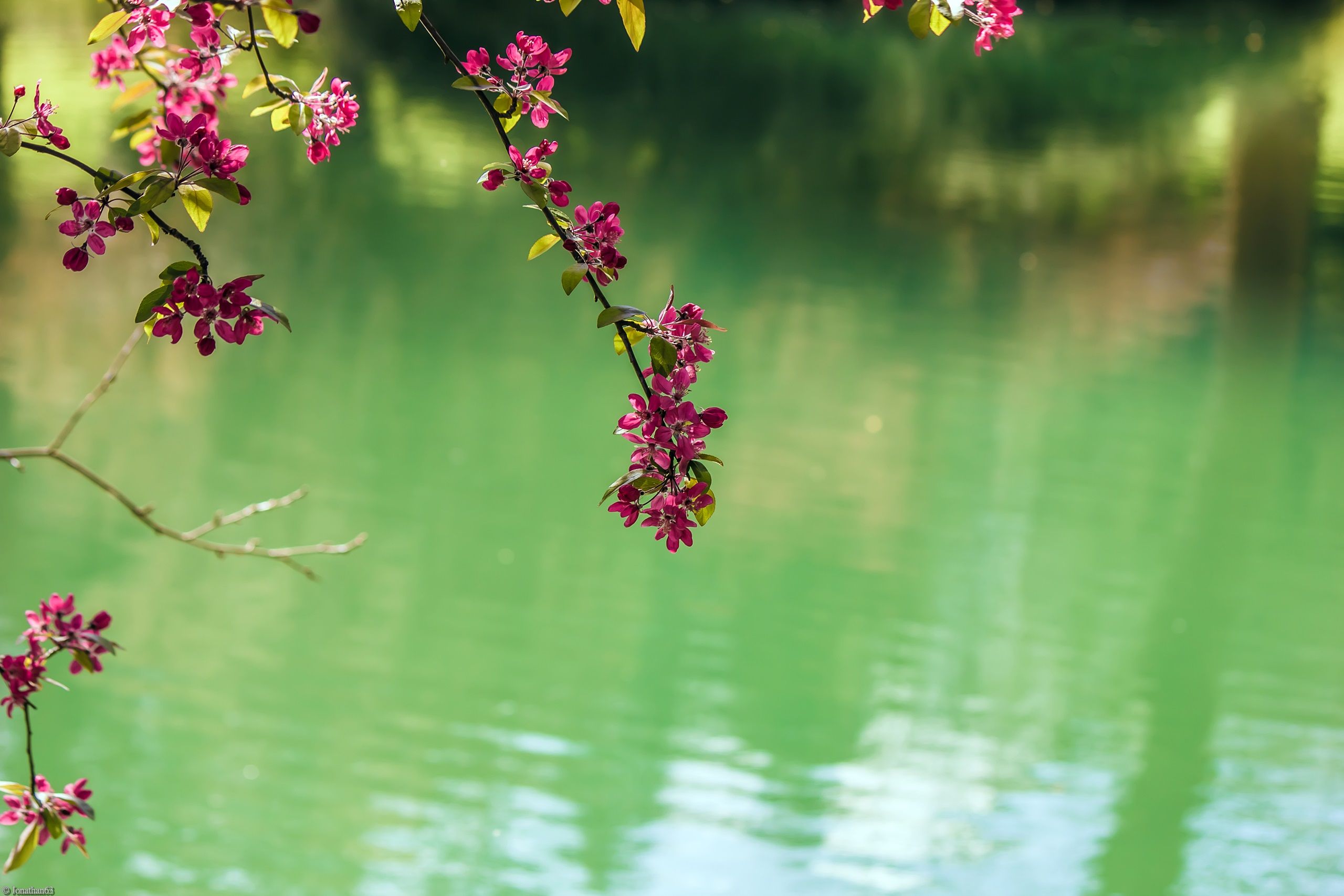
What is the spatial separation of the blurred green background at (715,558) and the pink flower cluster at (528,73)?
7.17 ft

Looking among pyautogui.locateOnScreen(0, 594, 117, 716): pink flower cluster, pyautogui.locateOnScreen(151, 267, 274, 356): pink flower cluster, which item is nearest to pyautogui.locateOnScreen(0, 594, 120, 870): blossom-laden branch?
pyautogui.locateOnScreen(0, 594, 117, 716): pink flower cluster

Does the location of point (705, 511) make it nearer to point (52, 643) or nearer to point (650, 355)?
point (650, 355)

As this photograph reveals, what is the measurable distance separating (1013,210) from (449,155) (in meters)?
3.68

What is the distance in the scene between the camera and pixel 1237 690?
359cm

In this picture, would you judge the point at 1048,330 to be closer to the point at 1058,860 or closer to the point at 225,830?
the point at 1058,860

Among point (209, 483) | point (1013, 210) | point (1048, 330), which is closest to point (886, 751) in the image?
point (209, 483)

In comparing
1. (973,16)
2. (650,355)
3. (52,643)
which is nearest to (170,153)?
(650,355)

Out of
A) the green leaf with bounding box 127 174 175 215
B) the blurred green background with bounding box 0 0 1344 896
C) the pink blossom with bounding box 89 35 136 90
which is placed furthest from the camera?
the blurred green background with bounding box 0 0 1344 896

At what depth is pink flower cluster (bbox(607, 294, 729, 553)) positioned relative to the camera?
A: 0.84m

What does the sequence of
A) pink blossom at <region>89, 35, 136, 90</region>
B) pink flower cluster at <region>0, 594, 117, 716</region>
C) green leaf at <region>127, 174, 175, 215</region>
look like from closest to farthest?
green leaf at <region>127, 174, 175, 215</region> → pink blossom at <region>89, 35, 136, 90</region> → pink flower cluster at <region>0, 594, 117, 716</region>

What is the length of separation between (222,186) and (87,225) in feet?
0.37

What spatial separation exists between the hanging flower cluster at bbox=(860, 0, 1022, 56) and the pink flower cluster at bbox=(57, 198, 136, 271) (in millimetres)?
527

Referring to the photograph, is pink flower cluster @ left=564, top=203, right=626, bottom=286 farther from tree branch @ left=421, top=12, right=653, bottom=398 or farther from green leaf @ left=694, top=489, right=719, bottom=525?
green leaf @ left=694, top=489, right=719, bottom=525

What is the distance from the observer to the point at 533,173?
88 centimetres
